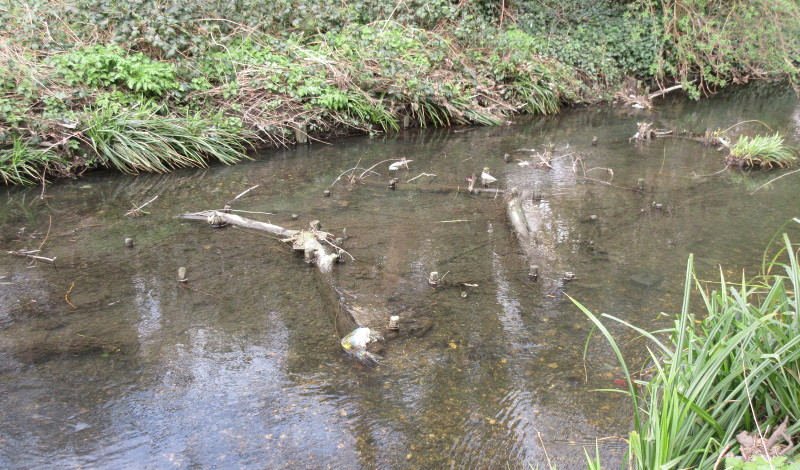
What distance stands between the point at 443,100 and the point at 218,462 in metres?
8.12

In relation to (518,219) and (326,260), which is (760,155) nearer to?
(518,219)

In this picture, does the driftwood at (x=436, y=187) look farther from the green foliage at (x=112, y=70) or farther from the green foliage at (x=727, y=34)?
the green foliage at (x=727, y=34)

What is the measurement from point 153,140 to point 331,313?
4636 mm

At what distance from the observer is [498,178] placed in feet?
24.9

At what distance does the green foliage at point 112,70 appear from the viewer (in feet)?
26.0

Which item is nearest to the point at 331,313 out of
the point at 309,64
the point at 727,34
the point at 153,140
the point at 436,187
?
the point at 436,187

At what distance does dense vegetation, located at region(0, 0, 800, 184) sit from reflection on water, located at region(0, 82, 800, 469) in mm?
742

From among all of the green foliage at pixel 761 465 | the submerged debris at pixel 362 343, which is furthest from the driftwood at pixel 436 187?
the green foliage at pixel 761 465

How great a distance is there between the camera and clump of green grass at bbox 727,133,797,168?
7859mm

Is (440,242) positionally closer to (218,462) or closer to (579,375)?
(579,375)

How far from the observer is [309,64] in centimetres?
953

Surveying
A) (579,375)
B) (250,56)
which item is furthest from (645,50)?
(579,375)

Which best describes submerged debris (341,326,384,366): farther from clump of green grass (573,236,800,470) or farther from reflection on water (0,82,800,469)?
clump of green grass (573,236,800,470)

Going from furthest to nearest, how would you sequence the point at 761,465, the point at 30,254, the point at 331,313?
the point at 30,254 < the point at 331,313 < the point at 761,465
